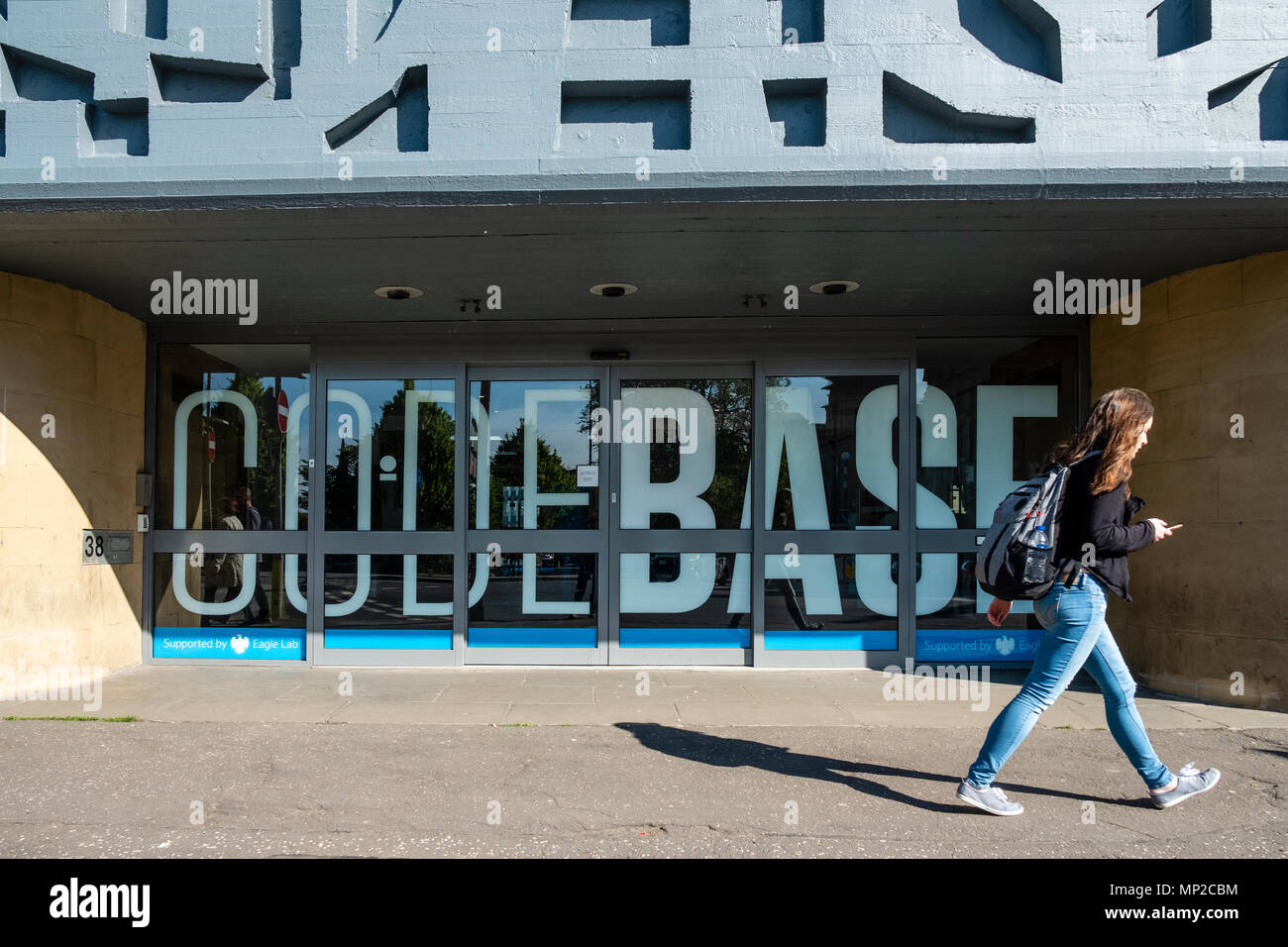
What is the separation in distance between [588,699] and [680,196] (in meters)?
3.68

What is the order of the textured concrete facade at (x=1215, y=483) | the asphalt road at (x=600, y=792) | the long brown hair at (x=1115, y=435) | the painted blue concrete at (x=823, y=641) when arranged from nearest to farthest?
1. the asphalt road at (x=600, y=792)
2. the long brown hair at (x=1115, y=435)
3. the textured concrete facade at (x=1215, y=483)
4. the painted blue concrete at (x=823, y=641)

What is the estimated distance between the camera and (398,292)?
21.5 feet

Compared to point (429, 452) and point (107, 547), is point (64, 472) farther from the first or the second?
point (429, 452)

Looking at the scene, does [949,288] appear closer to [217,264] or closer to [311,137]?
[311,137]

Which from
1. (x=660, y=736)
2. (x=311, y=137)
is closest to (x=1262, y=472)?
(x=660, y=736)

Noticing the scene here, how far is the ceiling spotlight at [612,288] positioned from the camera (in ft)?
21.0

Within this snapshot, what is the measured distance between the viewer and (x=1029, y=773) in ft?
→ 14.5

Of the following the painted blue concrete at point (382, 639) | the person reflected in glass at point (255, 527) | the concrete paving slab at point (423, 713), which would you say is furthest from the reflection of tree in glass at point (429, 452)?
the concrete paving slab at point (423, 713)

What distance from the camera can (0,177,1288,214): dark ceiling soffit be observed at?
4.87 m

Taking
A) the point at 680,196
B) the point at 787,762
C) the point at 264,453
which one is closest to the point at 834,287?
the point at 680,196

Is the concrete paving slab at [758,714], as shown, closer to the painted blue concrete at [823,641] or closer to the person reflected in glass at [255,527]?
the painted blue concrete at [823,641]

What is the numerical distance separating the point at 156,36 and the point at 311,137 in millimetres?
1485

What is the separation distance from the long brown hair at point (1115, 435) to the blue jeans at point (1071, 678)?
469mm

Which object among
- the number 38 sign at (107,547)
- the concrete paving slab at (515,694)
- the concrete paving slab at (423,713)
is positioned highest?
the number 38 sign at (107,547)
